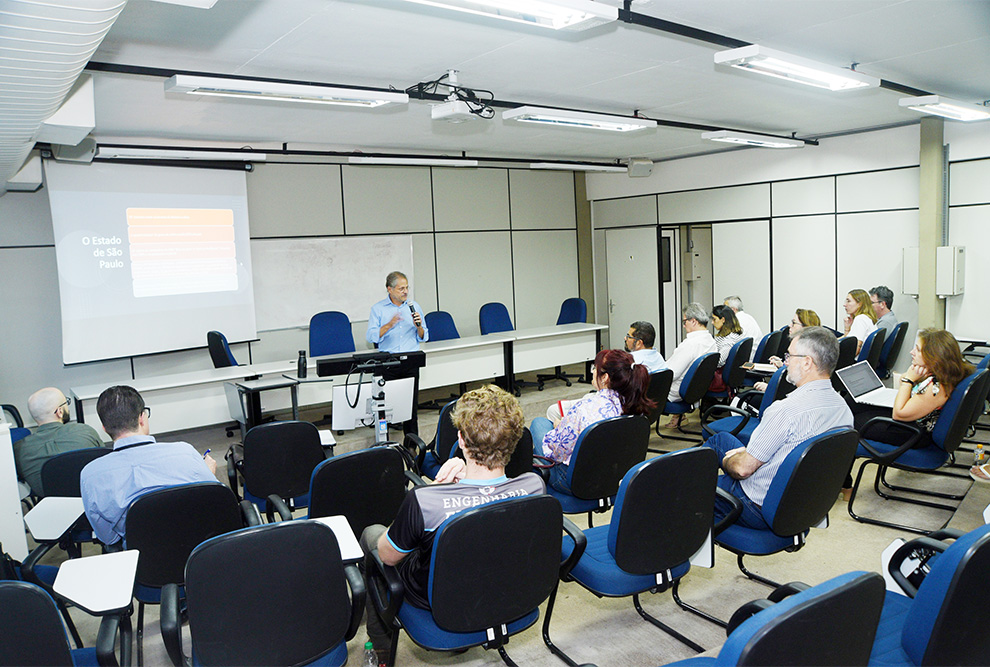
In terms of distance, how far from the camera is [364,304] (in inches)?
323

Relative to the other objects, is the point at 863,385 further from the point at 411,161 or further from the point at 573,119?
the point at 411,161

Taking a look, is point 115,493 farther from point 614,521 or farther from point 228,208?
point 228,208

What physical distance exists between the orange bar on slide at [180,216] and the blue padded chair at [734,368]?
16.6 feet

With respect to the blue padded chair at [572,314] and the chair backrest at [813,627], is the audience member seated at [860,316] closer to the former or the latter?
the blue padded chair at [572,314]

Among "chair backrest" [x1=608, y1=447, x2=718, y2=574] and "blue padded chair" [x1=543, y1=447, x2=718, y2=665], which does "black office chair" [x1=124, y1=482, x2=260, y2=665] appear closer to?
"blue padded chair" [x1=543, y1=447, x2=718, y2=665]

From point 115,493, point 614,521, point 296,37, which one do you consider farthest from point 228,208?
point 614,521

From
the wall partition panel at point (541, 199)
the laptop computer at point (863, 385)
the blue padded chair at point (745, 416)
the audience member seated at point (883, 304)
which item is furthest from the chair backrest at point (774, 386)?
the wall partition panel at point (541, 199)

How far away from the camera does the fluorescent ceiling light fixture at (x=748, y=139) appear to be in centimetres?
673

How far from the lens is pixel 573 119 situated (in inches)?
211

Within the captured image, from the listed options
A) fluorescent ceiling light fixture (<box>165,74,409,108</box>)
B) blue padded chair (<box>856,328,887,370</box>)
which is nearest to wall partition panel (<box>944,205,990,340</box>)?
blue padded chair (<box>856,328,887,370</box>)

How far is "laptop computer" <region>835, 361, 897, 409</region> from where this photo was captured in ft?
13.9

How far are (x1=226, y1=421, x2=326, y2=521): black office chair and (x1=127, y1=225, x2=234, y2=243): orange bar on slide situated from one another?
3.66 meters

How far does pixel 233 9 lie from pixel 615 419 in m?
2.59

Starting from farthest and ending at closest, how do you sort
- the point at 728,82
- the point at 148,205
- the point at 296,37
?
the point at 148,205 < the point at 728,82 < the point at 296,37
